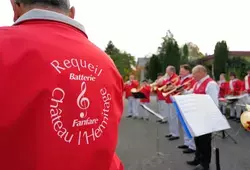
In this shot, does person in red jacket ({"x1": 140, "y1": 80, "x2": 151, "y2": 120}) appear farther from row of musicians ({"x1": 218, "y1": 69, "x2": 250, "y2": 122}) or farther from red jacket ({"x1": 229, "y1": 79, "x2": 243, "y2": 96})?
red jacket ({"x1": 229, "y1": 79, "x2": 243, "y2": 96})

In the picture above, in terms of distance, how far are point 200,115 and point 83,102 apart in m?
3.50

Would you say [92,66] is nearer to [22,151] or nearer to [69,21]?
[69,21]

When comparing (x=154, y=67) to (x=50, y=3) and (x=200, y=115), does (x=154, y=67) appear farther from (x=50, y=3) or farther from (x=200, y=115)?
(x=50, y=3)

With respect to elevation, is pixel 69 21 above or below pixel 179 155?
above

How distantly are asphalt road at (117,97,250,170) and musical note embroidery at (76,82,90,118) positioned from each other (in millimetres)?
4924

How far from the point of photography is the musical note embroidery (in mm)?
1179

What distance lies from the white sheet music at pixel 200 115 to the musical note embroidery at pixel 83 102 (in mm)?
3264

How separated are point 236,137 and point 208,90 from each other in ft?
12.9

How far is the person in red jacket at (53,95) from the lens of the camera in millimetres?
1035

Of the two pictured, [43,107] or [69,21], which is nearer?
[43,107]

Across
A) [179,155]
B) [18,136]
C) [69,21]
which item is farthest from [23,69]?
[179,155]

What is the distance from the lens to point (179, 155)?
6.93 metres

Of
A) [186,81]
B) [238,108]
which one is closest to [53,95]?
[186,81]

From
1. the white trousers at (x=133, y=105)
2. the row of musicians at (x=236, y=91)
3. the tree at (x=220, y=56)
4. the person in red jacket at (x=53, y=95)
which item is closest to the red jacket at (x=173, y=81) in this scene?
the row of musicians at (x=236, y=91)
